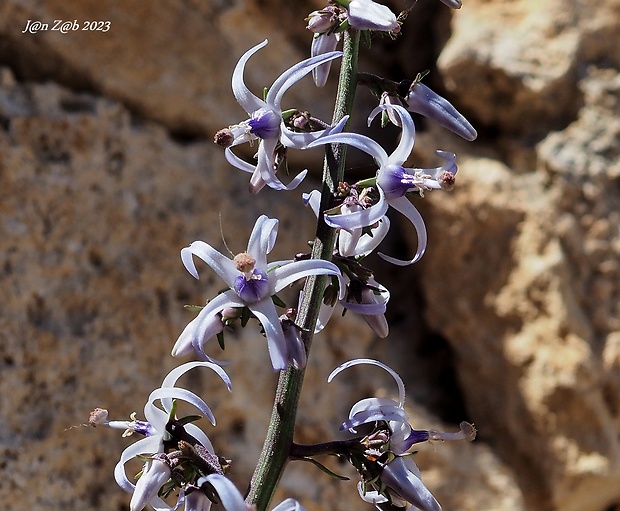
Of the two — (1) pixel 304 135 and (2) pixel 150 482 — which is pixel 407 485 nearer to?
(2) pixel 150 482

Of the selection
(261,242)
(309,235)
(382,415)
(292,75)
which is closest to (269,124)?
(292,75)

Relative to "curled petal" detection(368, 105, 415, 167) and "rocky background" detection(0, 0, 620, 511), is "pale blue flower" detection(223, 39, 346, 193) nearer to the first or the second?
"curled petal" detection(368, 105, 415, 167)

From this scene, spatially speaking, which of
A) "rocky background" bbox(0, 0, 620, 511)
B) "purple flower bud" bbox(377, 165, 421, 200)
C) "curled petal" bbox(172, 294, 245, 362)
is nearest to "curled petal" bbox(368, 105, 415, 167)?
"purple flower bud" bbox(377, 165, 421, 200)

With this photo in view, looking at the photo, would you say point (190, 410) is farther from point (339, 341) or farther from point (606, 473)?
point (606, 473)

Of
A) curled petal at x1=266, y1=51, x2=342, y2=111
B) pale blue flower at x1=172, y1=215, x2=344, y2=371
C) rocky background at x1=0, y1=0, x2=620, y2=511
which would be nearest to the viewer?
pale blue flower at x1=172, y1=215, x2=344, y2=371

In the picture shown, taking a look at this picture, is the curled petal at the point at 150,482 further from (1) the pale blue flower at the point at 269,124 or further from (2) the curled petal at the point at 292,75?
(2) the curled petal at the point at 292,75

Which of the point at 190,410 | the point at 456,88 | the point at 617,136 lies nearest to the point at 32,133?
the point at 190,410

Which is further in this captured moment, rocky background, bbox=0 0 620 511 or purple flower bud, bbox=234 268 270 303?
rocky background, bbox=0 0 620 511

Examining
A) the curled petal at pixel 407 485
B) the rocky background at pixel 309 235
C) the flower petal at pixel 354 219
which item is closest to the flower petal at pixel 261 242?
the flower petal at pixel 354 219
